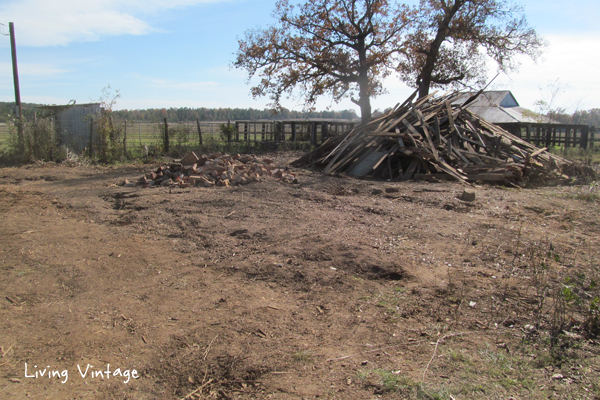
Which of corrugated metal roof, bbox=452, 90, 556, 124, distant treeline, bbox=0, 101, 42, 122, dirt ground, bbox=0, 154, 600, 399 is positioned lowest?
dirt ground, bbox=0, 154, 600, 399

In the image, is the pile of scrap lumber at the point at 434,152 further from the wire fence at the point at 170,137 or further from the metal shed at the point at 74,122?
the metal shed at the point at 74,122

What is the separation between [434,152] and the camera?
34.3 feet

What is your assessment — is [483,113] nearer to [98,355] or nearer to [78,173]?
[78,173]

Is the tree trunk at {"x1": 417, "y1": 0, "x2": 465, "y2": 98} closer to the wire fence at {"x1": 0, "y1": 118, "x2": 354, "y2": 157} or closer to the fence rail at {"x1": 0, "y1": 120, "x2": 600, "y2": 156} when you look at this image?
the fence rail at {"x1": 0, "y1": 120, "x2": 600, "y2": 156}

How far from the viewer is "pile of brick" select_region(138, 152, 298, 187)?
931cm

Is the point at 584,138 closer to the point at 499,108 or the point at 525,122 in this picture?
the point at 525,122

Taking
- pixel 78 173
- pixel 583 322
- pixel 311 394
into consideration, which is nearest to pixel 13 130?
pixel 78 173

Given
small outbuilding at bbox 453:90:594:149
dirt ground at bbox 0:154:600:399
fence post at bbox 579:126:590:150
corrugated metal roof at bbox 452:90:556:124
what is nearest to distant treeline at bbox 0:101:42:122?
dirt ground at bbox 0:154:600:399

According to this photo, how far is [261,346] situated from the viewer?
295 centimetres

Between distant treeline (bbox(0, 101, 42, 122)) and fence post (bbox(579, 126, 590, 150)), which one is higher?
distant treeline (bbox(0, 101, 42, 122))

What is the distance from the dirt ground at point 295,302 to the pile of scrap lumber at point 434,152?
3.30 m

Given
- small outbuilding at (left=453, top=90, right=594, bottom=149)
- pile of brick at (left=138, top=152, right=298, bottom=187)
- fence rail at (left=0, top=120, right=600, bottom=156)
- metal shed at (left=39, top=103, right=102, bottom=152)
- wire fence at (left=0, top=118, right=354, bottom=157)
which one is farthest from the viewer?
small outbuilding at (left=453, top=90, right=594, bottom=149)

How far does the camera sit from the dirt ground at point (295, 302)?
2531 mm

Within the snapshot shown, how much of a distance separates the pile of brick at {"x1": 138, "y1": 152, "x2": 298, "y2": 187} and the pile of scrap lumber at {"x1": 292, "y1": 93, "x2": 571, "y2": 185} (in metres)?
2.15
